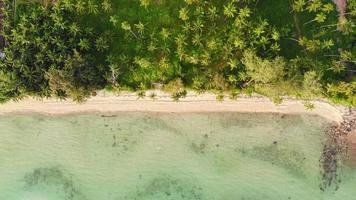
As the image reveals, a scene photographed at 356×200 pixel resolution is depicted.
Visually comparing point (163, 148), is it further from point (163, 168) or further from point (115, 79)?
point (115, 79)

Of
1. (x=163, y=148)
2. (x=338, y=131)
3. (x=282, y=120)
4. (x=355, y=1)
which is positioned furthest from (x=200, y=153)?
(x=355, y=1)

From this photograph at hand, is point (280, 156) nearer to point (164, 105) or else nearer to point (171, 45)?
point (164, 105)

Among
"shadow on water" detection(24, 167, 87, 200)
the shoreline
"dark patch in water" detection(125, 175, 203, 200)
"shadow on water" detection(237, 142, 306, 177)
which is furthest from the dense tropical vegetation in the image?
"dark patch in water" detection(125, 175, 203, 200)

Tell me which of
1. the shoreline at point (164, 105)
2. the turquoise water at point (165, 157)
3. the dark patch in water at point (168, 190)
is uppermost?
the shoreline at point (164, 105)

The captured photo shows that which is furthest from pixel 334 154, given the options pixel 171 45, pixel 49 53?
pixel 49 53

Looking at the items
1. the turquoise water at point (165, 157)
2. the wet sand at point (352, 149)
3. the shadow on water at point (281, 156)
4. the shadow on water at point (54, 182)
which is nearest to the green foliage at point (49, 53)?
the turquoise water at point (165, 157)

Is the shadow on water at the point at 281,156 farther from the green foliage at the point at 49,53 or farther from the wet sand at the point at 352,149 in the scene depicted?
the green foliage at the point at 49,53
